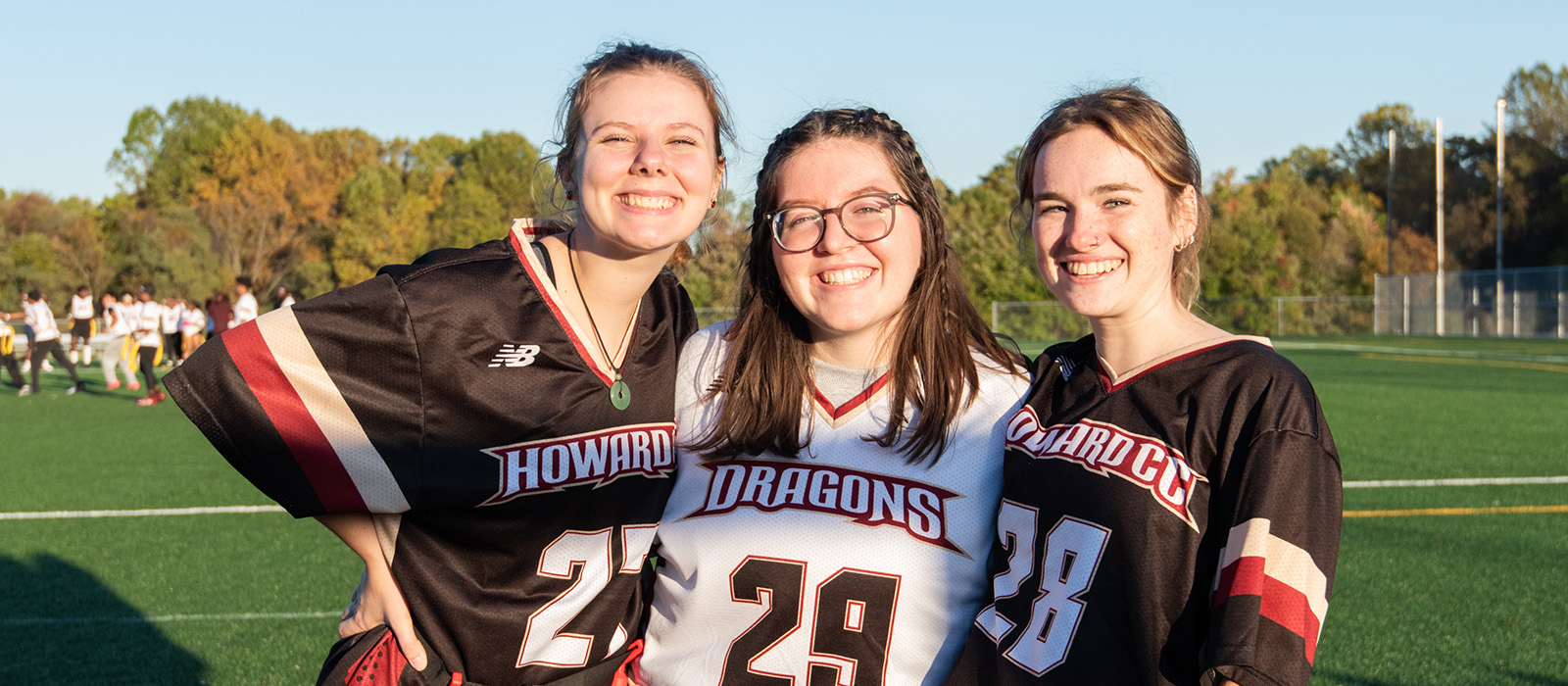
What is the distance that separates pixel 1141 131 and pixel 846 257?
63cm

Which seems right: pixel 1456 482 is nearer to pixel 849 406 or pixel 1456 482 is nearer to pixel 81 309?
pixel 849 406

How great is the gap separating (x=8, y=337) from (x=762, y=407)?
20623mm

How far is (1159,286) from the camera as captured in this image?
78.0 inches

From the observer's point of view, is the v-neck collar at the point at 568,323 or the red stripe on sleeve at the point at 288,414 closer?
the red stripe on sleeve at the point at 288,414

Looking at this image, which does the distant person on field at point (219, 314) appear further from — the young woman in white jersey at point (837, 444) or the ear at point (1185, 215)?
the ear at point (1185, 215)

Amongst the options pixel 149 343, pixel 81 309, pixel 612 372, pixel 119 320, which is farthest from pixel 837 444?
pixel 81 309

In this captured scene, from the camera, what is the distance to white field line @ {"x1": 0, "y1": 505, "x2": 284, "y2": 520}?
757 centimetres

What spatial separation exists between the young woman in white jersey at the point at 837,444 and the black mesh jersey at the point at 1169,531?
5.5 inches

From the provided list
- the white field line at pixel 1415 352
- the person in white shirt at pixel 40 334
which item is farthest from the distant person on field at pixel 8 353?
the white field line at pixel 1415 352

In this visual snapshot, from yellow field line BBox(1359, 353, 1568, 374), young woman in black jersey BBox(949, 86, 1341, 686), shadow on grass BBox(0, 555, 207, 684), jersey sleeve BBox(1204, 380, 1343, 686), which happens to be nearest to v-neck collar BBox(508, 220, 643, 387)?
young woman in black jersey BBox(949, 86, 1341, 686)

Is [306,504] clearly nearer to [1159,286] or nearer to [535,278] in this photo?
[535,278]

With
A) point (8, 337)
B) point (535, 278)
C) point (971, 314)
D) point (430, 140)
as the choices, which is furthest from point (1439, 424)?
point (430, 140)

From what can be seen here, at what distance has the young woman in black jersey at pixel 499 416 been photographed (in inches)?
81.7

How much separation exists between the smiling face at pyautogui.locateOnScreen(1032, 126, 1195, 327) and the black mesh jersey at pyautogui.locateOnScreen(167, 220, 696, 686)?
3.13 ft
